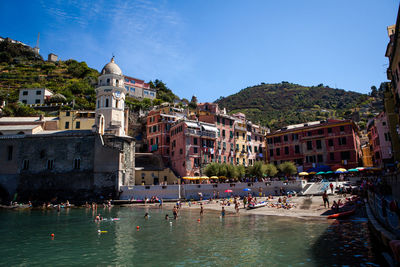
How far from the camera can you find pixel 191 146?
164 ft

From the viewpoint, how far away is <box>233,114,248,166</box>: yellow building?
192ft

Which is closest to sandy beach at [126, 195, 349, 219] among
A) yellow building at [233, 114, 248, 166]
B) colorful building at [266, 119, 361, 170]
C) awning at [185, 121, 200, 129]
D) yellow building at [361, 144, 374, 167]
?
awning at [185, 121, 200, 129]

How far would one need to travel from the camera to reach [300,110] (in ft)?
434

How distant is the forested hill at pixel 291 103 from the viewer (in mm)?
117938

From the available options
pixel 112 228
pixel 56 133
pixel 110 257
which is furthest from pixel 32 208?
pixel 110 257

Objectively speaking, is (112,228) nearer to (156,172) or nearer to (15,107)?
(156,172)

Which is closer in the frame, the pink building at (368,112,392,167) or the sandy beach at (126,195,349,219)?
the sandy beach at (126,195,349,219)

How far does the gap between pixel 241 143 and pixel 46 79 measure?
76.8 metres

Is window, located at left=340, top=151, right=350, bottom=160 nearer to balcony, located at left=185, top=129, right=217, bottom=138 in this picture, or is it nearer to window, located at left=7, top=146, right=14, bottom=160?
balcony, located at left=185, top=129, right=217, bottom=138

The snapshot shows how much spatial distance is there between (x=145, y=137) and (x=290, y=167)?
33.6 meters

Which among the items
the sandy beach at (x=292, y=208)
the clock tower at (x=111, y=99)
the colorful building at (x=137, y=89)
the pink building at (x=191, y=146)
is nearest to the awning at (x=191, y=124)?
the pink building at (x=191, y=146)

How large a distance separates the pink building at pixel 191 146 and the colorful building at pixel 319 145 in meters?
14.6

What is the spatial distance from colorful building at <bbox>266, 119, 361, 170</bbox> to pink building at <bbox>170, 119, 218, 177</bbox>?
14612 mm

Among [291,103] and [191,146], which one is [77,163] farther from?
[291,103]
